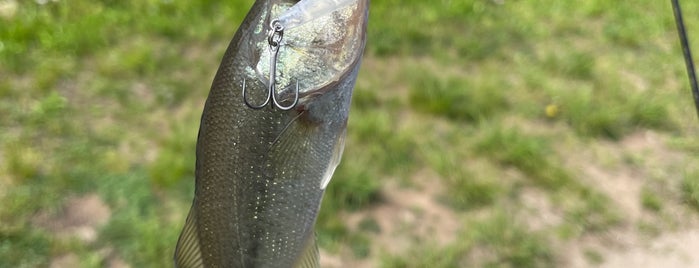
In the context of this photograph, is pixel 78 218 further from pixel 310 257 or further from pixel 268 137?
Result: pixel 268 137

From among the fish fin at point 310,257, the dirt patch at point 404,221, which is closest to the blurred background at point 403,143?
the dirt patch at point 404,221

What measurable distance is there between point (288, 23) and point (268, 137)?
28 cm

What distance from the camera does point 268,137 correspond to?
126 cm

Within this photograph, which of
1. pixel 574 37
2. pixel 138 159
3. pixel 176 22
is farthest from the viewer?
pixel 574 37

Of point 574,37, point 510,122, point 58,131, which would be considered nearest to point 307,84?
point 58,131

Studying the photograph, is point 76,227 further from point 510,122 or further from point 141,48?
point 510,122

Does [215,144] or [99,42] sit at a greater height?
[99,42]

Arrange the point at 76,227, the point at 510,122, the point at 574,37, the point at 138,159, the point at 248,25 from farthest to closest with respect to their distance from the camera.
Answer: the point at 574,37 < the point at 510,122 < the point at 138,159 < the point at 76,227 < the point at 248,25

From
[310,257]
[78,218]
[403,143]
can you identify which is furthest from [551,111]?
[78,218]

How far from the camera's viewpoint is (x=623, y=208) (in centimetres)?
297

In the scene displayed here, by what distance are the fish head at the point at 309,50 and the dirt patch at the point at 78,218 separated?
1770 millimetres

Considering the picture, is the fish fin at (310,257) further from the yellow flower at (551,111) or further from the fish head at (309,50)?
the yellow flower at (551,111)

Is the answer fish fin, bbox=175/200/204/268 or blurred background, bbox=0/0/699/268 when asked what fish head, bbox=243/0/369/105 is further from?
blurred background, bbox=0/0/699/268

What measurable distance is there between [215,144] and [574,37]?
4.20 meters
